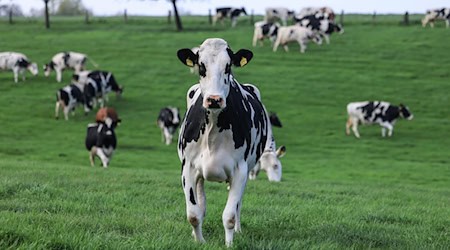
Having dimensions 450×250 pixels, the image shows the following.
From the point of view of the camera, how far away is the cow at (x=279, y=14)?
62291mm

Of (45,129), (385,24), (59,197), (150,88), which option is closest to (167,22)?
(385,24)

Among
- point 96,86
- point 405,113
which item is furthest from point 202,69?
point 96,86

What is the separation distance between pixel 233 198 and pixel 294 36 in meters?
43.6

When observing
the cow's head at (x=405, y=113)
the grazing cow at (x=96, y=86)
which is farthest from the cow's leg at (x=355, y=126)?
the grazing cow at (x=96, y=86)

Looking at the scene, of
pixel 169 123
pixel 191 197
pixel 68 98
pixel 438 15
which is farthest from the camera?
pixel 438 15

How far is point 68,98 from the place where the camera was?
35.2 metres

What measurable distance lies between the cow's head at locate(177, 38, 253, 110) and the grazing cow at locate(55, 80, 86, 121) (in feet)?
93.9

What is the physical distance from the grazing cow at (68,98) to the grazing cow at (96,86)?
1.42ft

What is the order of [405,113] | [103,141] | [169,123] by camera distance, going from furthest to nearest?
[405,113] → [169,123] → [103,141]

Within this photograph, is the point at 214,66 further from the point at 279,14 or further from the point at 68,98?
the point at 279,14

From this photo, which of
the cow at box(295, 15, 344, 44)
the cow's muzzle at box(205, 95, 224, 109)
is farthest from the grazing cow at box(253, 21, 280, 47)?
the cow's muzzle at box(205, 95, 224, 109)

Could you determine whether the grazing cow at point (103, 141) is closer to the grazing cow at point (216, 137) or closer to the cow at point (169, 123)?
the cow at point (169, 123)

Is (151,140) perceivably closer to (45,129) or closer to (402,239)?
(45,129)

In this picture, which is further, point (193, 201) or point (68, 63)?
point (68, 63)
